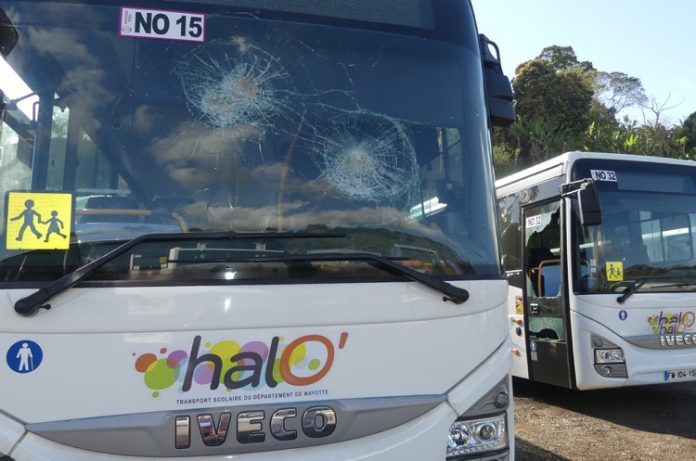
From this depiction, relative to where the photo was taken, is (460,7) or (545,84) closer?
(460,7)

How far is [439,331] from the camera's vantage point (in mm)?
2418

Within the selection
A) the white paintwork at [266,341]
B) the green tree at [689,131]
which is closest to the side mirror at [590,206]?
the white paintwork at [266,341]

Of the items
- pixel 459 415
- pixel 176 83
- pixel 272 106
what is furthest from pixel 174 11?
pixel 459 415

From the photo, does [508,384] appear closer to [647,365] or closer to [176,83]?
[176,83]

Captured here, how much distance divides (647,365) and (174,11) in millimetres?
5756

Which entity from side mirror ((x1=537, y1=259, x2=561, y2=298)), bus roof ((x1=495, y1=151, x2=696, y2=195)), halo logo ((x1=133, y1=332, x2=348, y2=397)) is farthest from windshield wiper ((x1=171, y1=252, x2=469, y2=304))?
side mirror ((x1=537, y1=259, x2=561, y2=298))

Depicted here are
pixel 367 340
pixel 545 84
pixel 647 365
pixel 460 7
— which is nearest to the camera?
pixel 367 340

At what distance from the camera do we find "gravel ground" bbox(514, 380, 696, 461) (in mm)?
5035

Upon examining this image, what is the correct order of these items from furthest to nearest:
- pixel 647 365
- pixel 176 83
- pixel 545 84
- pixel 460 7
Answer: pixel 545 84
pixel 647 365
pixel 460 7
pixel 176 83

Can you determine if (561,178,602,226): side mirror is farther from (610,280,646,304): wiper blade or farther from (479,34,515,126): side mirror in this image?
(610,280,646,304): wiper blade

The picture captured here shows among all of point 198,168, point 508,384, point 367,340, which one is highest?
point 198,168

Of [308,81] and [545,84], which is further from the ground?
[545,84]

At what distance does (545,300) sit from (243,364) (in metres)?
5.26

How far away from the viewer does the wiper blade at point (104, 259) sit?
2037 millimetres
